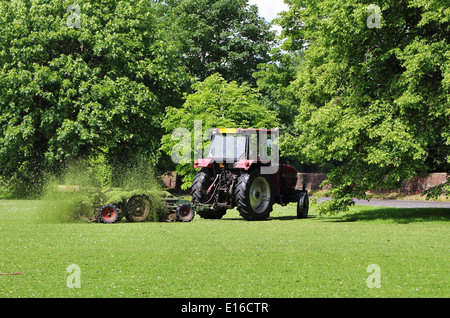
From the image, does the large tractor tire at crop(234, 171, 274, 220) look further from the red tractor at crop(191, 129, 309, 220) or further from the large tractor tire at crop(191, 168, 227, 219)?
the large tractor tire at crop(191, 168, 227, 219)

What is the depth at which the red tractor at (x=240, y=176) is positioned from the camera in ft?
68.3

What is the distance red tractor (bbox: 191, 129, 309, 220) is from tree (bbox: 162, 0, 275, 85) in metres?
29.2

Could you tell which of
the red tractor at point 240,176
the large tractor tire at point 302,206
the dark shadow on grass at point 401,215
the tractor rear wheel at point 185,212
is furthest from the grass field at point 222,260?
the large tractor tire at point 302,206

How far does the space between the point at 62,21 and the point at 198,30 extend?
55.2ft

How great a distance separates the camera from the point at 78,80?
35.5 m

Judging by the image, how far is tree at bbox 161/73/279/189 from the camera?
105 ft

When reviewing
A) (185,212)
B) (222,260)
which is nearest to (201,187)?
(185,212)

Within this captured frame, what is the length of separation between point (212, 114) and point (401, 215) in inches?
492

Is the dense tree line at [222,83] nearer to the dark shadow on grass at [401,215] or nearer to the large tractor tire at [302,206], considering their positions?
the dark shadow on grass at [401,215]

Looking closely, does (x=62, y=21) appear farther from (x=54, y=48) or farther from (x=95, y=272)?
(x=95, y=272)

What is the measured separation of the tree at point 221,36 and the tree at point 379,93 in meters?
29.2

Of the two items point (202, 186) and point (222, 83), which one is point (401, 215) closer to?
point (202, 186)

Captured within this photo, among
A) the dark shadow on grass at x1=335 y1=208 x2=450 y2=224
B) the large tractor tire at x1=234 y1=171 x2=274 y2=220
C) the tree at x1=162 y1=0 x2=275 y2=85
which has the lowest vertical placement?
the dark shadow on grass at x1=335 y1=208 x2=450 y2=224

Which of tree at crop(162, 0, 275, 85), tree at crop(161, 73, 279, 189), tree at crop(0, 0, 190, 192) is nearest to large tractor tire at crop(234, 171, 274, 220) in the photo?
tree at crop(161, 73, 279, 189)
